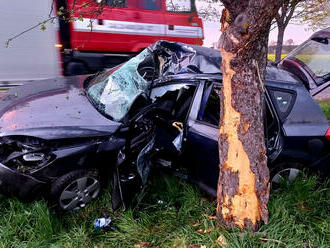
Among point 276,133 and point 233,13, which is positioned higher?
point 233,13

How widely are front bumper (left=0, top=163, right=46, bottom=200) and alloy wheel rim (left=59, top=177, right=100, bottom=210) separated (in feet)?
0.77

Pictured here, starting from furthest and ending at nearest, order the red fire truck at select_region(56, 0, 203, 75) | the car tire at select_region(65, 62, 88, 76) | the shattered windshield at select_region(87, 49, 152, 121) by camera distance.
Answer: the car tire at select_region(65, 62, 88, 76) → the red fire truck at select_region(56, 0, 203, 75) → the shattered windshield at select_region(87, 49, 152, 121)

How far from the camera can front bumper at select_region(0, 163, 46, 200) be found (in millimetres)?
2471

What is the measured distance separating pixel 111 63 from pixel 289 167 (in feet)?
16.0

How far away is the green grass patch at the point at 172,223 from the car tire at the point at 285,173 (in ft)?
0.26

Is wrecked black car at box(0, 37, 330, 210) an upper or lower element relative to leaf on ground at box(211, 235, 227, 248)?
upper

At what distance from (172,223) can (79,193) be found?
3.00 ft

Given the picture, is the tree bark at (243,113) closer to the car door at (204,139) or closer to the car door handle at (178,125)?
the car door at (204,139)

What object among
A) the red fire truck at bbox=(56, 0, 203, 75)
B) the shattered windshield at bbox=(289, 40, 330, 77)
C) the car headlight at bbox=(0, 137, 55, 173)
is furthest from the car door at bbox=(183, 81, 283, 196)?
the red fire truck at bbox=(56, 0, 203, 75)

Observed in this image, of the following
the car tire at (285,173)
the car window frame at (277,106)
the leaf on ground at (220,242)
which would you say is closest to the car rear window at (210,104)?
Answer: the car window frame at (277,106)

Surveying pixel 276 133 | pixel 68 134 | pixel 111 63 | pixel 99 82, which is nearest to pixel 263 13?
pixel 276 133

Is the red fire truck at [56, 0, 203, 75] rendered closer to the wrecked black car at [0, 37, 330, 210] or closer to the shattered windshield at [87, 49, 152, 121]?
the shattered windshield at [87, 49, 152, 121]

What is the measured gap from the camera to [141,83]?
3.23 m

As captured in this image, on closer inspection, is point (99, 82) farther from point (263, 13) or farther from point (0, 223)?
point (263, 13)
